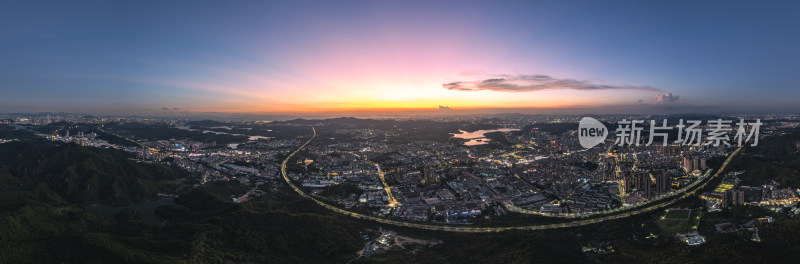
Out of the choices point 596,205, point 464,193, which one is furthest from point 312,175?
point 596,205

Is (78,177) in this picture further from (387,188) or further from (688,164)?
(688,164)

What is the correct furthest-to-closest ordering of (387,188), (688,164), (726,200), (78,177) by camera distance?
1. (688,164)
2. (387,188)
3. (78,177)
4. (726,200)

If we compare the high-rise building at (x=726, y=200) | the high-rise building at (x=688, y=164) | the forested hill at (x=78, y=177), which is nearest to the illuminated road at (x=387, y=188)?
the forested hill at (x=78, y=177)

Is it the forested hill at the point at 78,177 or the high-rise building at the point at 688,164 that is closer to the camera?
the forested hill at the point at 78,177

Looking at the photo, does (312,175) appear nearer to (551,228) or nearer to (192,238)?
(192,238)

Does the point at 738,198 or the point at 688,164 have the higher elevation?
the point at 688,164

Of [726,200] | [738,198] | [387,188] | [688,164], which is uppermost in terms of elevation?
[688,164]

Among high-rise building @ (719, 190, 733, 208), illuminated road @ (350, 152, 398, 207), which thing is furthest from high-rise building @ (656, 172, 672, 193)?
illuminated road @ (350, 152, 398, 207)

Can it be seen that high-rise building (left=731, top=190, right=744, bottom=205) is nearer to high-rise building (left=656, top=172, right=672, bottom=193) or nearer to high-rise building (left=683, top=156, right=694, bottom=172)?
high-rise building (left=656, top=172, right=672, bottom=193)

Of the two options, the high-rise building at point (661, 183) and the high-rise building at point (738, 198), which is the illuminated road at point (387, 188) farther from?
the high-rise building at point (738, 198)

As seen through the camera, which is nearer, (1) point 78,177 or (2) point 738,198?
(2) point 738,198

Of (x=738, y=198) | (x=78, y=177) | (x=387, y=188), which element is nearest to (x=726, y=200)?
(x=738, y=198)
